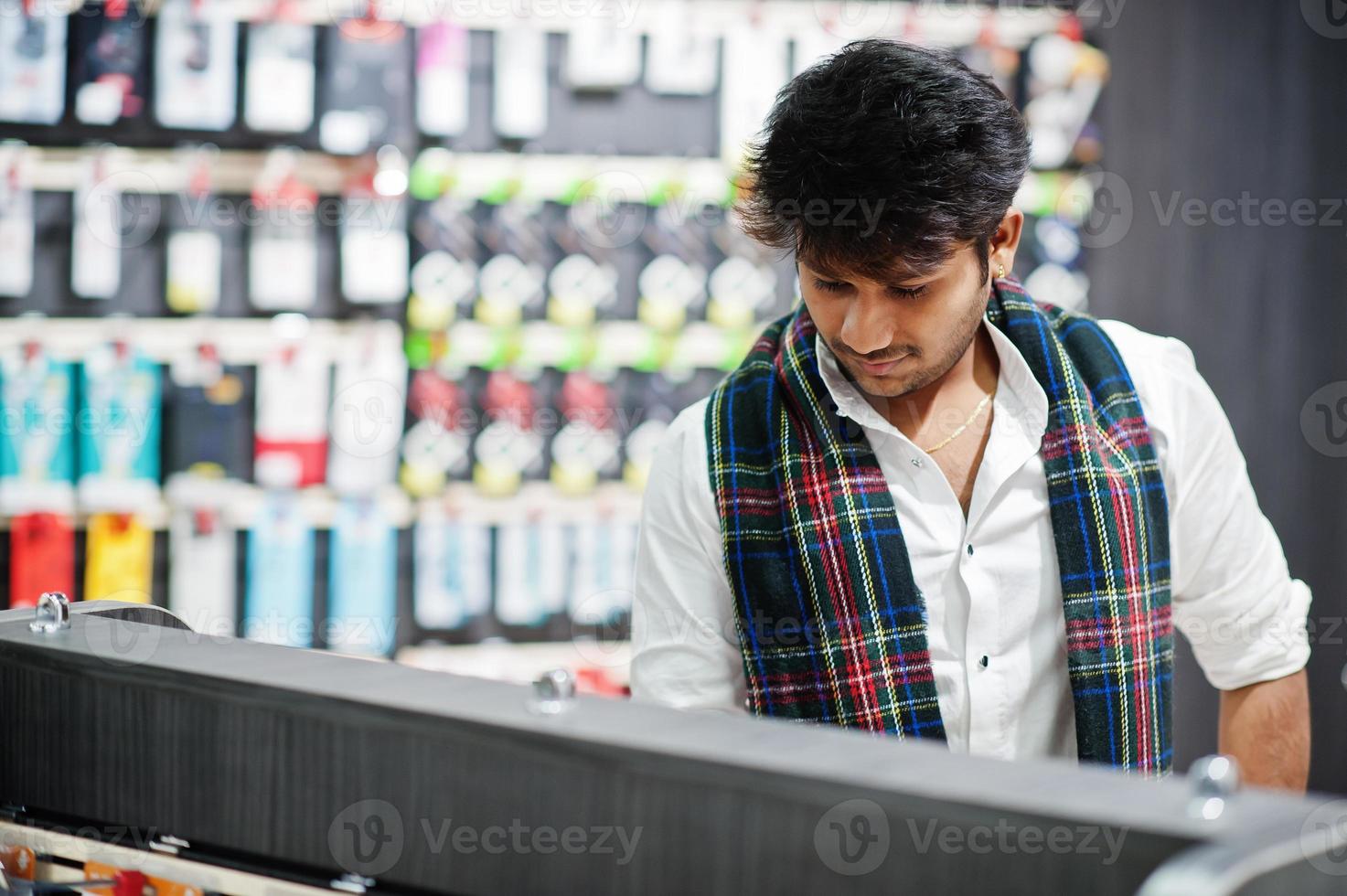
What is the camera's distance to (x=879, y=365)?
1470 mm

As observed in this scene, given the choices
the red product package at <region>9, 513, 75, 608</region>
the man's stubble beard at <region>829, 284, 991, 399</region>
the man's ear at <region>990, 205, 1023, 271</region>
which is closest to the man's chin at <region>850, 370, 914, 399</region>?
the man's stubble beard at <region>829, 284, 991, 399</region>

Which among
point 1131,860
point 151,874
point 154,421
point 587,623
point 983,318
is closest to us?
point 1131,860

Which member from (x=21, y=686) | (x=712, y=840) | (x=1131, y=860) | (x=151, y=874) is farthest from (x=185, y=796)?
(x=1131, y=860)

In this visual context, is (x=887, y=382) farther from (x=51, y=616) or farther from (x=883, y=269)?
(x=51, y=616)

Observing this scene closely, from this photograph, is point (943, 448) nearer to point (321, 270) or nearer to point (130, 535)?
point (321, 270)

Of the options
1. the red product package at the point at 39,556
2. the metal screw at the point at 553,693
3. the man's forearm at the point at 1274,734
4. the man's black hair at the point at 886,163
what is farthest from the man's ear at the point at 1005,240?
the red product package at the point at 39,556

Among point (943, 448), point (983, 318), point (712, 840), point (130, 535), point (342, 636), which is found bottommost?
point (342, 636)

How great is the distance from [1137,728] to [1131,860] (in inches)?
38.8

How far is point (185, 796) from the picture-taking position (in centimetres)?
88

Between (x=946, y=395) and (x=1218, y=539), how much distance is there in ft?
1.25

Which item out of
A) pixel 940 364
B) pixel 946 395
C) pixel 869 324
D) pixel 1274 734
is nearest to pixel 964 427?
pixel 946 395

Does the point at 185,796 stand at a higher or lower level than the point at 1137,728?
higher

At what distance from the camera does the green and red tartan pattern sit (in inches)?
58.2

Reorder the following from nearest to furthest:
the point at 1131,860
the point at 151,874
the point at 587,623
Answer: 1. the point at 1131,860
2. the point at 151,874
3. the point at 587,623
